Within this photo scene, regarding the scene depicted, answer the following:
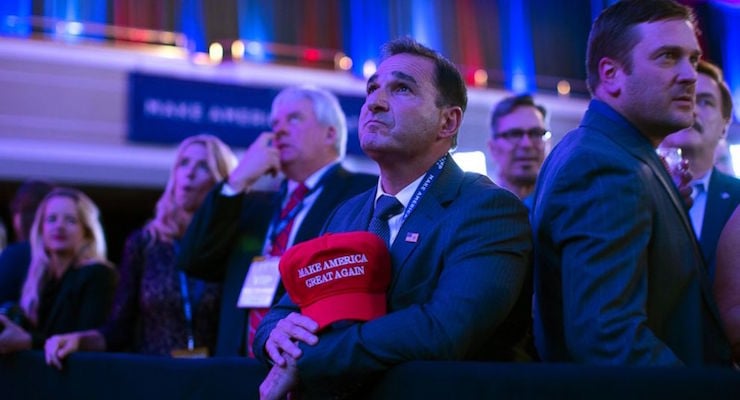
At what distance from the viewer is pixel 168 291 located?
3227 millimetres

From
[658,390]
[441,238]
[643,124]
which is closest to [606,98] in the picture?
[643,124]

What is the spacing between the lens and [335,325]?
1.63 metres

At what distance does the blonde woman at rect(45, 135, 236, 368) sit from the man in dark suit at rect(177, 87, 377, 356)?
154 mm

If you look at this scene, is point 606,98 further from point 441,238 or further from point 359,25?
point 359,25

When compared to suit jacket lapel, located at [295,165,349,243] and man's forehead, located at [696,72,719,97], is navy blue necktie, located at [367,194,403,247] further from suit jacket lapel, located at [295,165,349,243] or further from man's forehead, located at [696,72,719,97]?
man's forehead, located at [696,72,719,97]

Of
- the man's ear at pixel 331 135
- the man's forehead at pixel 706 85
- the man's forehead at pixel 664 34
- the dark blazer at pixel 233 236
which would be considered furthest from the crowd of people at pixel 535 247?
the man's ear at pixel 331 135

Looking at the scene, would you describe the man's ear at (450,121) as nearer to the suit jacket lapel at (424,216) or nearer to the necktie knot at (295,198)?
the suit jacket lapel at (424,216)

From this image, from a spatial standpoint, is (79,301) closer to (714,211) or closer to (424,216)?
(424,216)

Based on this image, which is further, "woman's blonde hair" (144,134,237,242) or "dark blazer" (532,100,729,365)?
"woman's blonde hair" (144,134,237,242)

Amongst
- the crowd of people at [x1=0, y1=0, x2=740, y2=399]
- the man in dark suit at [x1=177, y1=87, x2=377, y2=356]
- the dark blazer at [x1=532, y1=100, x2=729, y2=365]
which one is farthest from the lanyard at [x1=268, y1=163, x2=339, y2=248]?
the dark blazer at [x1=532, y1=100, x2=729, y2=365]

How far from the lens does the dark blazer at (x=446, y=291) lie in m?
1.54

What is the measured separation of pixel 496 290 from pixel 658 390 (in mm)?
491

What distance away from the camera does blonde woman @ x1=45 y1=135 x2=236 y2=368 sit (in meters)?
3.19

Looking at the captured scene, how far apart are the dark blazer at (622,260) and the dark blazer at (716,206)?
79 centimetres
